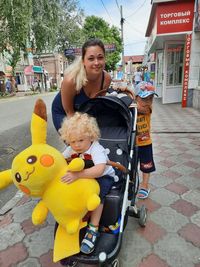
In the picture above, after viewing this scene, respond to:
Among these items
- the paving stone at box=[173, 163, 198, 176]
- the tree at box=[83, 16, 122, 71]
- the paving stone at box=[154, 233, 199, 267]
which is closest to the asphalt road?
the paving stone at box=[154, 233, 199, 267]

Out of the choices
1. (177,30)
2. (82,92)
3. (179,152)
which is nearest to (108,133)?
(82,92)

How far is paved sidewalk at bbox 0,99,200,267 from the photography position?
6.75 feet

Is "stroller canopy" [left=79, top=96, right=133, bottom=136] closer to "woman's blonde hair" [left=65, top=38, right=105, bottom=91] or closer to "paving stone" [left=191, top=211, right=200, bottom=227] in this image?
"woman's blonde hair" [left=65, top=38, right=105, bottom=91]

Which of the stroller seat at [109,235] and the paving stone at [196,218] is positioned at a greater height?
the stroller seat at [109,235]

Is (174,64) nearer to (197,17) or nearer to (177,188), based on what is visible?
(197,17)

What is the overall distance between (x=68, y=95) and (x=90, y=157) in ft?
2.46

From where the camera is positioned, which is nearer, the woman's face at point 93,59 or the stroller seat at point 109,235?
the stroller seat at point 109,235

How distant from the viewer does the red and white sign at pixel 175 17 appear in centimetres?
877

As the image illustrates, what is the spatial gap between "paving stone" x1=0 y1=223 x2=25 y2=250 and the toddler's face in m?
1.26

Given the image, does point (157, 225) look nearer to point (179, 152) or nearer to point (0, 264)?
point (0, 264)

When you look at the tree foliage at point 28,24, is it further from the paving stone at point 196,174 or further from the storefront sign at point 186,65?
the paving stone at point 196,174

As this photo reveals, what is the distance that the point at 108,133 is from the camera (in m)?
2.25

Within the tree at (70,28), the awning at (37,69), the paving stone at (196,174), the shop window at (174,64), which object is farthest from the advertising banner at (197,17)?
the awning at (37,69)

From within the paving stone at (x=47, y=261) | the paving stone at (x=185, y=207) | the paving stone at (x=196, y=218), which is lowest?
the paving stone at (x=47, y=261)
